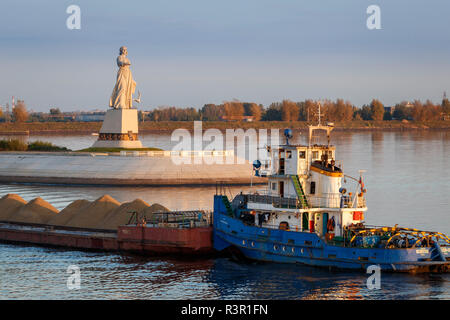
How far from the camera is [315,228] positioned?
33094 mm

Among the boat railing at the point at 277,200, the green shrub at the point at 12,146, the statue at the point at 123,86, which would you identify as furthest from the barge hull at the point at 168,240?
the green shrub at the point at 12,146

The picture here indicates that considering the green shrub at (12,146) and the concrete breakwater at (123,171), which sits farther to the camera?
the green shrub at (12,146)

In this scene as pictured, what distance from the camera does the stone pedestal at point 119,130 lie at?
80188 mm

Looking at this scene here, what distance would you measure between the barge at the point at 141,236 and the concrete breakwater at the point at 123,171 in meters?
29.7

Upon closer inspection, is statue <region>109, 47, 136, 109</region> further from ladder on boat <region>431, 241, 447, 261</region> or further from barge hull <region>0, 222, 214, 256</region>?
ladder on boat <region>431, 241, 447, 261</region>

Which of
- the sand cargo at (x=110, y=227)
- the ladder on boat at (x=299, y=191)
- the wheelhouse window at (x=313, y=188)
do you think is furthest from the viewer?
the sand cargo at (x=110, y=227)

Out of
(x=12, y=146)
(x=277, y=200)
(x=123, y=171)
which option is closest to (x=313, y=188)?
(x=277, y=200)

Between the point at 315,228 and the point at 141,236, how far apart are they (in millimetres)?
8630

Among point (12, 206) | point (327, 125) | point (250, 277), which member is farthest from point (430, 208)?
point (12, 206)

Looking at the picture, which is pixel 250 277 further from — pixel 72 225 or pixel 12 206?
pixel 12 206

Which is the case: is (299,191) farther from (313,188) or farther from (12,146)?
(12,146)

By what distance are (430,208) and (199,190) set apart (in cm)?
2176

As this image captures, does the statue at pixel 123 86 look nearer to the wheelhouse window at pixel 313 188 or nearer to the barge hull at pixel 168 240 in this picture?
the barge hull at pixel 168 240
